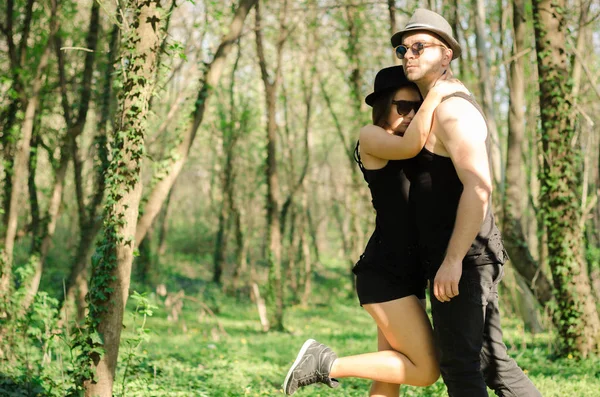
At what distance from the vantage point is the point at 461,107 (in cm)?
332

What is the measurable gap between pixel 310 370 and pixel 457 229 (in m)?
1.19

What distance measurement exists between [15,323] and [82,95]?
4.24m

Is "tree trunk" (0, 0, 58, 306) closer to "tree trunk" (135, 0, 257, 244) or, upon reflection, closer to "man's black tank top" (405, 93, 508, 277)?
"tree trunk" (135, 0, 257, 244)

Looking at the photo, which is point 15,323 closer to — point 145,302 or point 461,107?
point 145,302

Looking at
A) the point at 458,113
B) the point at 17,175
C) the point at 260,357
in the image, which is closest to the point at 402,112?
the point at 458,113

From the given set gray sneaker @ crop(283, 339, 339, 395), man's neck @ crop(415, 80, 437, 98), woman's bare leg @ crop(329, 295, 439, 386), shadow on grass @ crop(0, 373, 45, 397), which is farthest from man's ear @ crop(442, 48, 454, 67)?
shadow on grass @ crop(0, 373, 45, 397)

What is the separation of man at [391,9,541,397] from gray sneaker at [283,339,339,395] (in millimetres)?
667

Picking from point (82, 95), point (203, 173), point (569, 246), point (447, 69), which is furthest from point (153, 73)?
point (203, 173)

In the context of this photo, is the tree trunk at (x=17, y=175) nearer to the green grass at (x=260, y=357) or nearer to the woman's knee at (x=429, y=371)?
the green grass at (x=260, y=357)

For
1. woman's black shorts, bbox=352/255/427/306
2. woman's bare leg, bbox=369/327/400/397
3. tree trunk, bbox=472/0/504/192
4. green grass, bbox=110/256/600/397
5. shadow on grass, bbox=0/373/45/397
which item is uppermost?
tree trunk, bbox=472/0/504/192

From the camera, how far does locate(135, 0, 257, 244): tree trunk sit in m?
7.17

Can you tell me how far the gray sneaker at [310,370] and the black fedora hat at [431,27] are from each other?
1716 millimetres

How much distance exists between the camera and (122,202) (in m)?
4.89

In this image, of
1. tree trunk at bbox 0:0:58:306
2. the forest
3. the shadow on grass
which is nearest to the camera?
the forest
